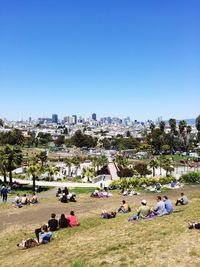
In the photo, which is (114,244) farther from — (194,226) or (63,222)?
(63,222)

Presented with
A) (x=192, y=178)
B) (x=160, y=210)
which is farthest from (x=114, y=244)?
Result: (x=192, y=178)

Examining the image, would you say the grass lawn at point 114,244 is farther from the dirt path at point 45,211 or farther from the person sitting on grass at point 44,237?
the dirt path at point 45,211

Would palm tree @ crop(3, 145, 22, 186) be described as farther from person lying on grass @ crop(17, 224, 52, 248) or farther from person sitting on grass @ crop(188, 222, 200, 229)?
person sitting on grass @ crop(188, 222, 200, 229)

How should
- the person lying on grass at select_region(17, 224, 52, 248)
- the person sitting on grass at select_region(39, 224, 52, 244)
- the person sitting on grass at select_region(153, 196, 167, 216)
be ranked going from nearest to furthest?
the person lying on grass at select_region(17, 224, 52, 248) < the person sitting on grass at select_region(39, 224, 52, 244) < the person sitting on grass at select_region(153, 196, 167, 216)

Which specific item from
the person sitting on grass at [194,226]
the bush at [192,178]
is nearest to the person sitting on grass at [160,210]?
the person sitting on grass at [194,226]

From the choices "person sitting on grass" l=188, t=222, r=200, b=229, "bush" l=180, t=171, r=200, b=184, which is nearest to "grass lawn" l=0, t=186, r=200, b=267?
"person sitting on grass" l=188, t=222, r=200, b=229

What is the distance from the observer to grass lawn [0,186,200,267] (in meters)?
10.8

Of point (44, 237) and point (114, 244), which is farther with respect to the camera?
point (44, 237)

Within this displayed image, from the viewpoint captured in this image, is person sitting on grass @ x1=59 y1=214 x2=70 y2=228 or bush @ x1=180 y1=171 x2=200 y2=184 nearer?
person sitting on grass @ x1=59 y1=214 x2=70 y2=228

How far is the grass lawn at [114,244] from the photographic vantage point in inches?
425

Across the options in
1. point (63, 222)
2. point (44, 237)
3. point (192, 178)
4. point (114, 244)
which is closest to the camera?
point (114, 244)

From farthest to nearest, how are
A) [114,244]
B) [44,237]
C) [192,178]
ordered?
[192,178]
[44,237]
[114,244]

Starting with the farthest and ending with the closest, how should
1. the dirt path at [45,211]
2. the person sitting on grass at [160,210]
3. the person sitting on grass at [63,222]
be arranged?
1. the dirt path at [45,211]
2. the person sitting on grass at [160,210]
3. the person sitting on grass at [63,222]

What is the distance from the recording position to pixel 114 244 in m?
12.7
